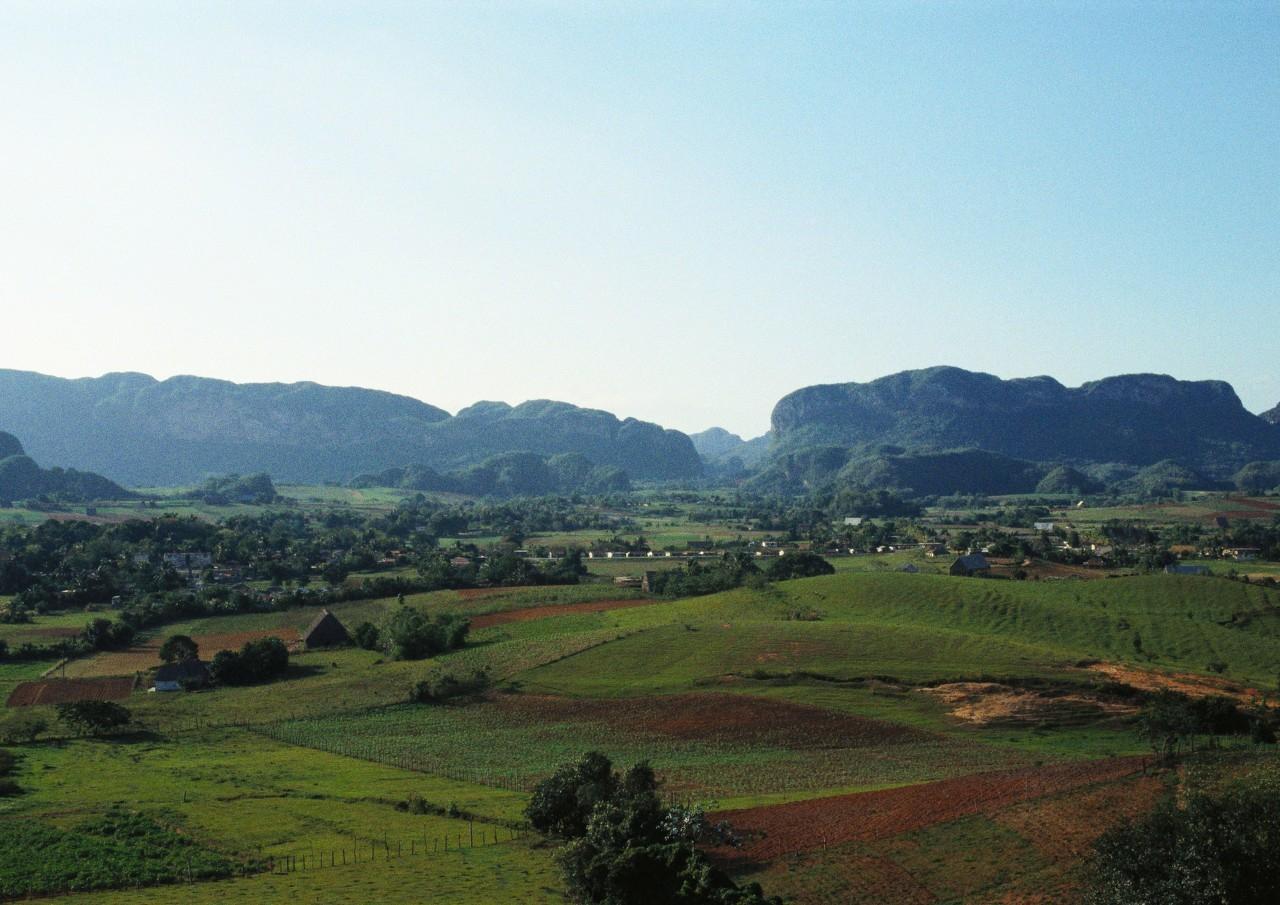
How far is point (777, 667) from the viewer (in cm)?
7750

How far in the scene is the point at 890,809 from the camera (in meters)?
44.2

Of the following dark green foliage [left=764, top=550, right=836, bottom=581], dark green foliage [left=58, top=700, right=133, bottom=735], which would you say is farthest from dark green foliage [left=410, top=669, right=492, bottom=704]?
dark green foliage [left=764, top=550, right=836, bottom=581]

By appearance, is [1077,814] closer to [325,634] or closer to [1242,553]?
[325,634]

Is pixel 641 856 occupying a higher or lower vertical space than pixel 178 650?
higher

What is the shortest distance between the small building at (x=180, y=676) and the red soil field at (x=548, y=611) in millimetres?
25808

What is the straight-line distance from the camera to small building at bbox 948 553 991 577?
128000 millimetres

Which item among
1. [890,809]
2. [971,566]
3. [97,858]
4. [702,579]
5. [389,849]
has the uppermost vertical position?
[971,566]

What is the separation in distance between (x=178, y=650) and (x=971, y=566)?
283ft

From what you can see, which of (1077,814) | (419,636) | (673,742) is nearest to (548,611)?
(419,636)

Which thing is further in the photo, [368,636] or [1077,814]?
[368,636]

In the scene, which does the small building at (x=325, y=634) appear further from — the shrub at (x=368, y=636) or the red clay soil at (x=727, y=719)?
the red clay soil at (x=727, y=719)

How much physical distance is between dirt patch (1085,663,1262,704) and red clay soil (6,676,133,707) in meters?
67.8

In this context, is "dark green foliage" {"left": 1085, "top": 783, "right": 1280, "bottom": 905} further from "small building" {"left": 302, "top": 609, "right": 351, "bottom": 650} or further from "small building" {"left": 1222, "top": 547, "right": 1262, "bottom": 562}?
"small building" {"left": 1222, "top": 547, "right": 1262, "bottom": 562}

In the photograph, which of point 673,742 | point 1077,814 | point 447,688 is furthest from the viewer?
point 447,688
